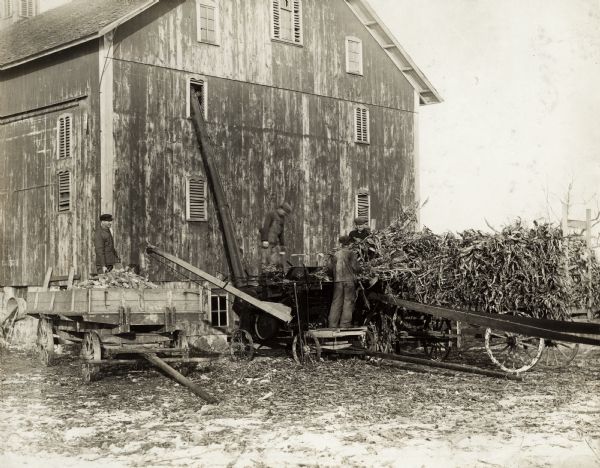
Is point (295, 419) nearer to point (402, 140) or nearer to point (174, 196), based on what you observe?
point (174, 196)

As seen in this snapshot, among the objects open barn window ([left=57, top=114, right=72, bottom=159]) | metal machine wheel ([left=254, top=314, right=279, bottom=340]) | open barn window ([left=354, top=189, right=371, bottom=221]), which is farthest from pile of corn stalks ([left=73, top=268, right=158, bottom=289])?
open barn window ([left=354, top=189, right=371, bottom=221])

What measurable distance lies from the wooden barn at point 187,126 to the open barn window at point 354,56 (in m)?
0.04

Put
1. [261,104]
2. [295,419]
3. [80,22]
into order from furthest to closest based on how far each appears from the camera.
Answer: [261,104] < [80,22] < [295,419]

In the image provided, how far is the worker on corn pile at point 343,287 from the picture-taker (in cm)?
1527

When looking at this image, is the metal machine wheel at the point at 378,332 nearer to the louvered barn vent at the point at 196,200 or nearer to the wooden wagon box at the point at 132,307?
the wooden wagon box at the point at 132,307

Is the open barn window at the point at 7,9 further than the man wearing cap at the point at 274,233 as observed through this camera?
Yes

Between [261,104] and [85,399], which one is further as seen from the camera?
[261,104]

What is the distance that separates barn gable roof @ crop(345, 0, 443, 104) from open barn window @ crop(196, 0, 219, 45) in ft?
16.9

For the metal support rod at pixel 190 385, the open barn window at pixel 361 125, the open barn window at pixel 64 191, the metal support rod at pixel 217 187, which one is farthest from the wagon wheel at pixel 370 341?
the open barn window at pixel 361 125

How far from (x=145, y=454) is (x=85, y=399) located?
3.93m

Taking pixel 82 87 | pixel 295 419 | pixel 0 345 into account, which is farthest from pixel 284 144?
pixel 295 419

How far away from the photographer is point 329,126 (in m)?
23.3

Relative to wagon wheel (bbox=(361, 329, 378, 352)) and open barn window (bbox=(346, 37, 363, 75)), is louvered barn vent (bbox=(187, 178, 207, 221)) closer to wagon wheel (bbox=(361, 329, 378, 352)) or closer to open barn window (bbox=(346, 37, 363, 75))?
wagon wheel (bbox=(361, 329, 378, 352))

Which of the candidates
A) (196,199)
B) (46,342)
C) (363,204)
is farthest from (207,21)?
(46,342)
